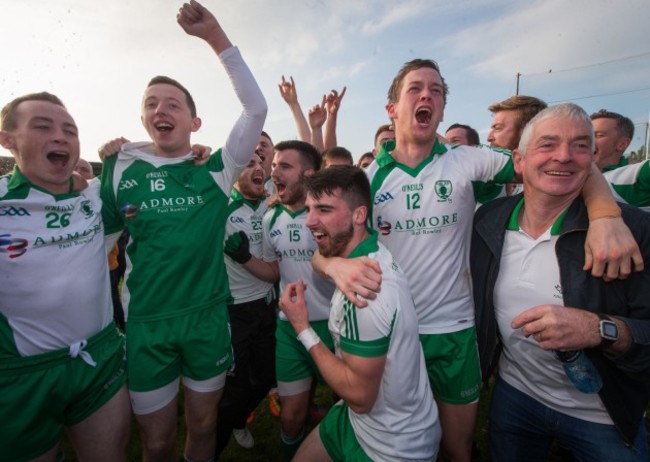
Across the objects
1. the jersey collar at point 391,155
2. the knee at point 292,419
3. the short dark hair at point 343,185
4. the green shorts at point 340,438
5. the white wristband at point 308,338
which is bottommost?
the knee at point 292,419

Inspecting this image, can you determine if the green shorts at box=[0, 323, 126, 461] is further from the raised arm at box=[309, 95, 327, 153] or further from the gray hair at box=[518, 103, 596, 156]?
the raised arm at box=[309, 95, 327, 153]

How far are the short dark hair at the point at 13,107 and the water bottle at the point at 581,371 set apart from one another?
3.38 metres

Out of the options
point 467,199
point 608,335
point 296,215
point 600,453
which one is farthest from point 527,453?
point 296,215

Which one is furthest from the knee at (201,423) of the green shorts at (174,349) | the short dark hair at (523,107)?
the short dark hair at (523,107)

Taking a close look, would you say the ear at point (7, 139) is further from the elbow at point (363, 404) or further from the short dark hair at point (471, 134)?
the short dark hair at point (471, 134)

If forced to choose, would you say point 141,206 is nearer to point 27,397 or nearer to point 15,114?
point 15,114

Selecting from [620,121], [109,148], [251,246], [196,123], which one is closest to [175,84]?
[196,123]

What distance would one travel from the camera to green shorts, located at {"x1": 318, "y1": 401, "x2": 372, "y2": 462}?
201 cm

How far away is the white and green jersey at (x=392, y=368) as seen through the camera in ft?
5.85

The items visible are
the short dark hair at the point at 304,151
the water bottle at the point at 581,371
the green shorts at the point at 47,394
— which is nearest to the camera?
the water bottle at the point at 581,371

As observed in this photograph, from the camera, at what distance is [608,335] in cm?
164

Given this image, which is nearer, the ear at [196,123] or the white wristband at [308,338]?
the white wristband at [308,338]

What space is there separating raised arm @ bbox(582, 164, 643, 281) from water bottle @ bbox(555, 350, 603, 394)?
0.43 meters

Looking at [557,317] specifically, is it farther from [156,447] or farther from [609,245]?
[156,447]
